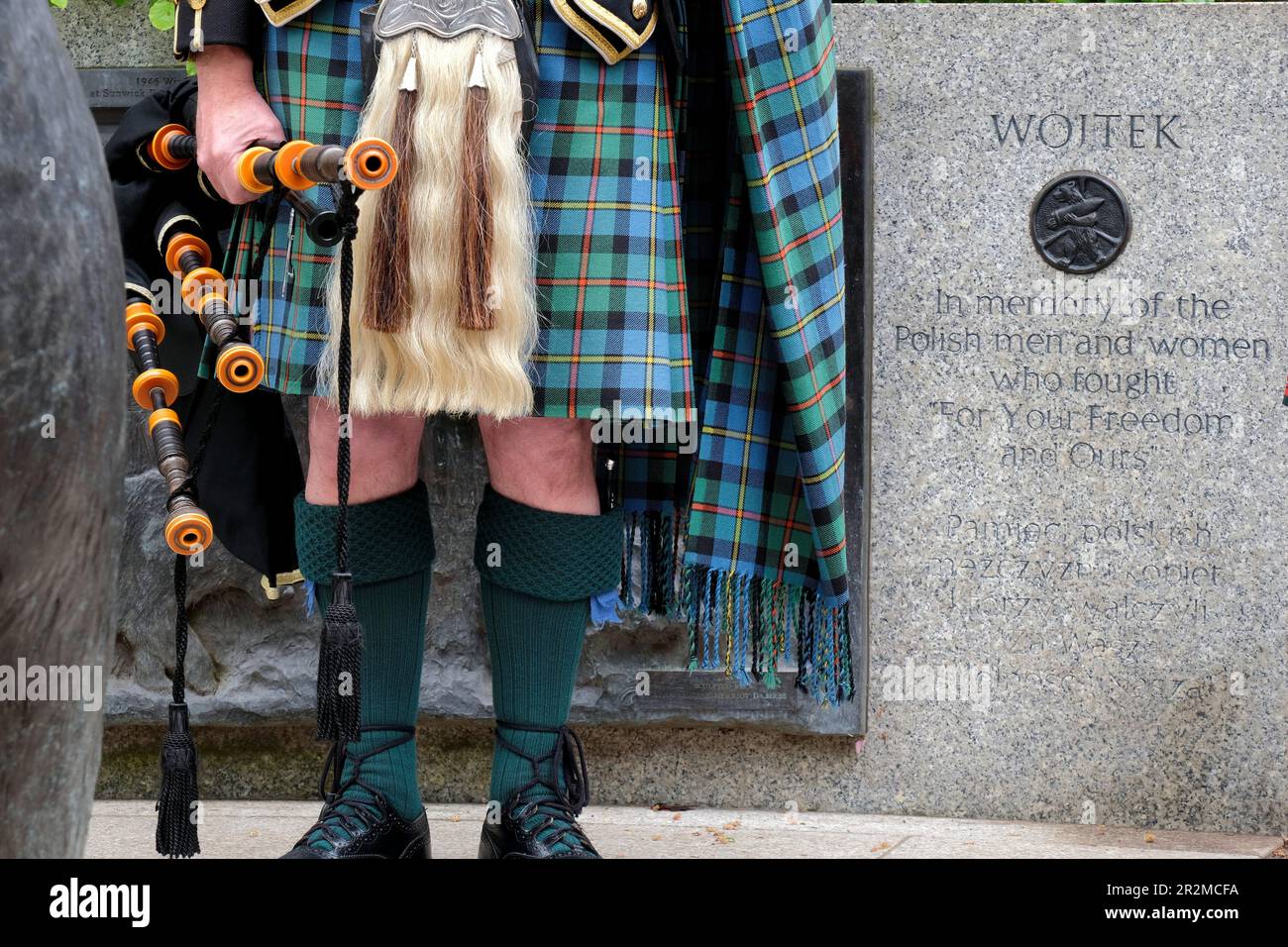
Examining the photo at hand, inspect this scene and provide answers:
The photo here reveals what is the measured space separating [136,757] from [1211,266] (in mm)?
2195

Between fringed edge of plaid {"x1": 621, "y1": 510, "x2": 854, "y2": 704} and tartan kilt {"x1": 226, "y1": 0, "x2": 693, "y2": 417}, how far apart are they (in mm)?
362

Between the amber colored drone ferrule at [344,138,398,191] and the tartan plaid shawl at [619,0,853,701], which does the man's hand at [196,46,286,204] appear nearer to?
the amber colored drone ferrule at [344,138,398,191]

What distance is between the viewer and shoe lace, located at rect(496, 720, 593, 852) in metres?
1.74

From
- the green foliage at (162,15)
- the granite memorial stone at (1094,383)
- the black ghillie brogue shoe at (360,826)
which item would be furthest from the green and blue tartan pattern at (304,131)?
the granite memorial stone at (1094,383)

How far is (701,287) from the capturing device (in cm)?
205

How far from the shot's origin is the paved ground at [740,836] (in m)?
2.18

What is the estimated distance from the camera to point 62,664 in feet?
1.87

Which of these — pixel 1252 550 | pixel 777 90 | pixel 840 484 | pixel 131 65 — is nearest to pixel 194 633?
pixel 131 65

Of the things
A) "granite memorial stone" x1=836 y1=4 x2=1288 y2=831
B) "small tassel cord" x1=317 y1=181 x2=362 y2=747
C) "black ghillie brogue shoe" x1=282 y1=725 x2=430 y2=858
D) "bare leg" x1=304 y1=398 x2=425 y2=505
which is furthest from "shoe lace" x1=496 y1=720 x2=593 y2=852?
"granite memorial stone" x1=836 y1=4 x2=1288 y2=831

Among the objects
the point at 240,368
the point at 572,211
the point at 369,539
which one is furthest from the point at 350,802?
the point at 572,211

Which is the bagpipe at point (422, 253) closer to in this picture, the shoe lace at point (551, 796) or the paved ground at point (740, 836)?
the shoe lace at point (551, 796)

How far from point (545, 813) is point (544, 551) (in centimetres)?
35

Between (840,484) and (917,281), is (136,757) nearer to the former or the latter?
(840,484)

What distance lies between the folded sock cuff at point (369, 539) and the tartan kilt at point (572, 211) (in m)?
0.18
